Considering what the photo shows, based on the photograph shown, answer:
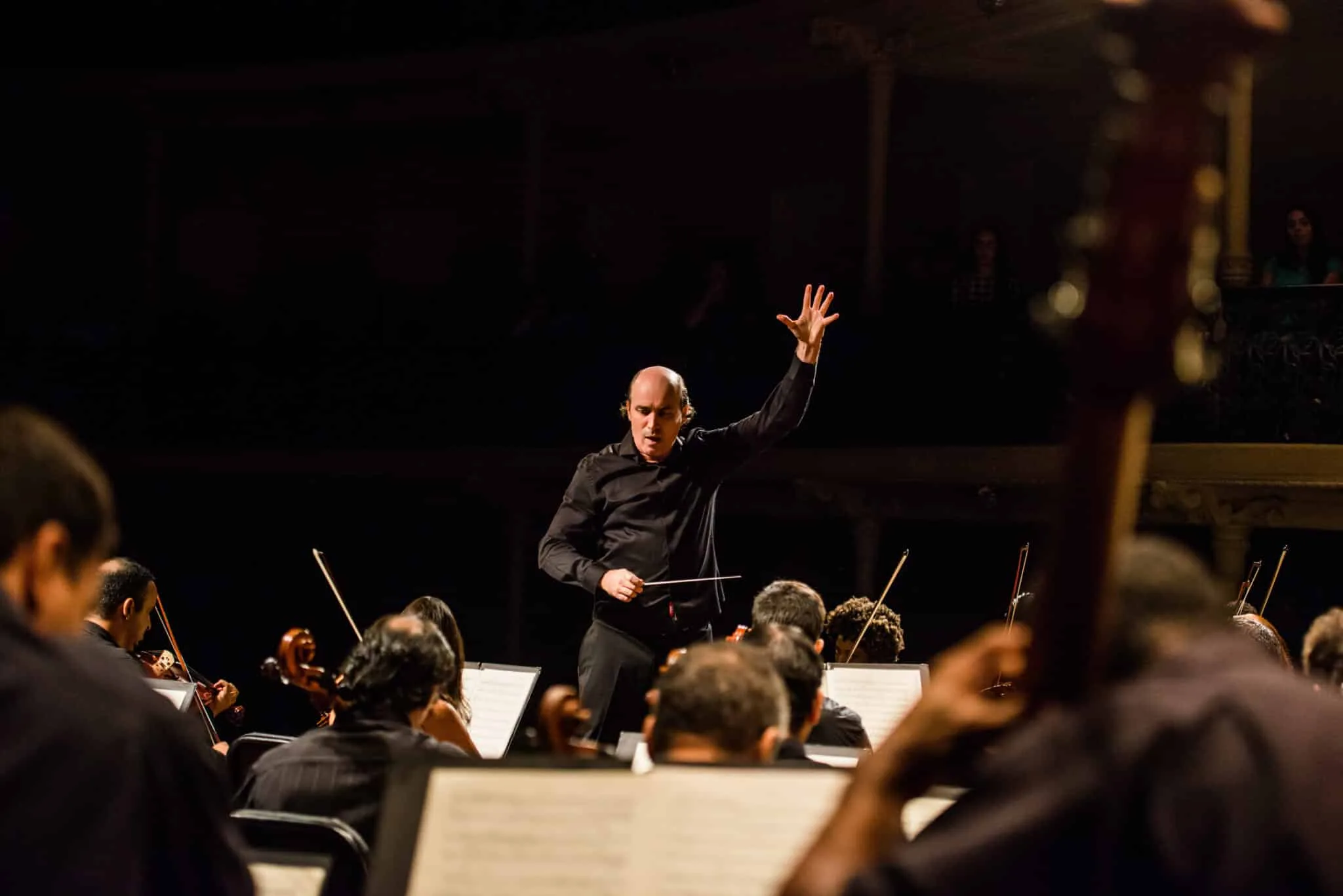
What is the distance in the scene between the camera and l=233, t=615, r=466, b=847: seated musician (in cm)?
309

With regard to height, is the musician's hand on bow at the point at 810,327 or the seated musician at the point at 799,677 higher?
the musician's hand on bow at the point at 810,327

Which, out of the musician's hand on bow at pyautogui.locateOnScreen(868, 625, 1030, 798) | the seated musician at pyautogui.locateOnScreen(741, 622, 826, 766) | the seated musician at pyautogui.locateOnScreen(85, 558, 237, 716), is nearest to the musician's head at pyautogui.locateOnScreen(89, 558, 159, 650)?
the seated musician at pyautogui.locateOnScreen(85, 558, 237, 716)

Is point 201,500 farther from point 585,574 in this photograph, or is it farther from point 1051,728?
point 1051,728

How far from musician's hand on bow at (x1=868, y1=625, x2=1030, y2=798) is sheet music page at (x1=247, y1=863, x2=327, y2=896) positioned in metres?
1.00

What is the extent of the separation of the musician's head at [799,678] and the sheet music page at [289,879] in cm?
106

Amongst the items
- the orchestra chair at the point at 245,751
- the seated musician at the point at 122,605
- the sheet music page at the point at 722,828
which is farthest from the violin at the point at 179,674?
the sheet music page at the point at 722,828

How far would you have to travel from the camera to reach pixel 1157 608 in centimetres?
156

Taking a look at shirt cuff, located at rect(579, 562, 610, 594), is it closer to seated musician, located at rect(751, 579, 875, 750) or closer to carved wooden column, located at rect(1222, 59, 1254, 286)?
seated musician, located at rect(751, 579, 875, 750)

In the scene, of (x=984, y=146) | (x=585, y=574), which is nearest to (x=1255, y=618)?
(x=585, y=574)

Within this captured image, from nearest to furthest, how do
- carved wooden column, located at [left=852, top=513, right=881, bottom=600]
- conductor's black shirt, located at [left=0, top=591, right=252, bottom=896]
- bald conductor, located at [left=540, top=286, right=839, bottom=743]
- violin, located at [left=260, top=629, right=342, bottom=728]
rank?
conductor's black shirt, located at [left=0, top=591, right=252, bottom=896], violin, located at [left=260, top=629, right=342, bottom=728], bald conductor, located at [left=540, top=286, right=839, bottom=743], carved wooden column, located at [left=852, top=513, right=881, bottom=600]

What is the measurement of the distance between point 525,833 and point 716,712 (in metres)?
0.43

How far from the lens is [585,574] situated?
5387 mm

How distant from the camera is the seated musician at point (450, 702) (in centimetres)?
371

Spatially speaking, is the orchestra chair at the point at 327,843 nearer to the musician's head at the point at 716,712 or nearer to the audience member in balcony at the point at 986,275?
the musician's head at the point at 716,712
